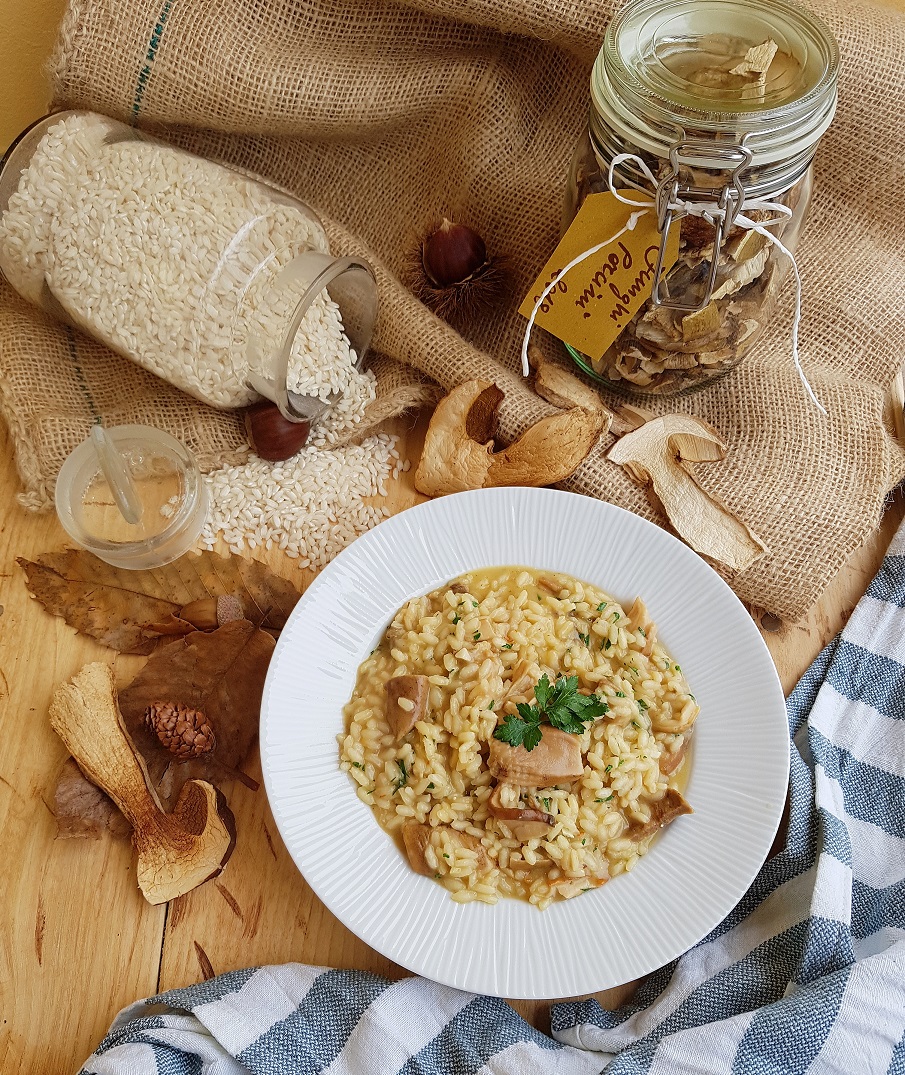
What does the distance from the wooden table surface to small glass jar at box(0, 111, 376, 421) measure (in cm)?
72

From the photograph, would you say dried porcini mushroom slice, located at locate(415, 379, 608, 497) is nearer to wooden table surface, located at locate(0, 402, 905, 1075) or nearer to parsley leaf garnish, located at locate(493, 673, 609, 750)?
parsley leaf garnish, located at locate(493, 673, 609, 750)

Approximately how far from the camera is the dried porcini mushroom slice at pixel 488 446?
1.95 m

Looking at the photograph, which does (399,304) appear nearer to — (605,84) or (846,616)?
(605,84)

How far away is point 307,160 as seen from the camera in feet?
7.41

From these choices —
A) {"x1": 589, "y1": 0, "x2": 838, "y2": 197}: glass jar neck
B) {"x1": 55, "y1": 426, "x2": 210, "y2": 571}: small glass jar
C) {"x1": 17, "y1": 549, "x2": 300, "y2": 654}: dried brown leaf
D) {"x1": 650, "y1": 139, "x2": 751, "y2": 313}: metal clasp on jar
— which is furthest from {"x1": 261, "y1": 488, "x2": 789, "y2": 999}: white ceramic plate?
{"x1": 589, "y1": 0, "x2": 838, "y2": 197}: glass jar neck

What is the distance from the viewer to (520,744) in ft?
5.24

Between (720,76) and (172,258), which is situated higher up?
(720,76)

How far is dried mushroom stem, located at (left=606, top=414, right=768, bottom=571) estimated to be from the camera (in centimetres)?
191

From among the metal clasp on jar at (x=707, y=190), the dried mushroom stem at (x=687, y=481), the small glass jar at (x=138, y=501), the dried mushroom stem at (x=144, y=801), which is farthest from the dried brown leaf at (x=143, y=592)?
the metal clasp on jar at (x=707, y=190)

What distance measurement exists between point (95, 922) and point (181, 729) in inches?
14.3

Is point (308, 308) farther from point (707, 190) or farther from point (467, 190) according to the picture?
point (707, 190)

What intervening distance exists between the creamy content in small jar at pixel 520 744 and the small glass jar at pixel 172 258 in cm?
65

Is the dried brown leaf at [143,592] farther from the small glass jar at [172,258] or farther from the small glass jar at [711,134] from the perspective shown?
the small glass jar at [711,134]

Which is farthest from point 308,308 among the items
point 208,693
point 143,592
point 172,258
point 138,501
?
point 208,693
